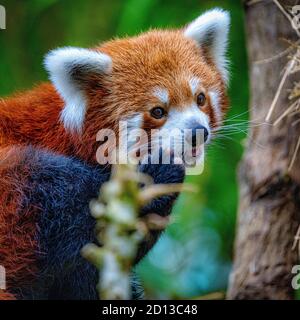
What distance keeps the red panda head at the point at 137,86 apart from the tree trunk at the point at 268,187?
20 cm

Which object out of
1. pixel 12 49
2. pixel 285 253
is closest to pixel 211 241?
pixel 285 253

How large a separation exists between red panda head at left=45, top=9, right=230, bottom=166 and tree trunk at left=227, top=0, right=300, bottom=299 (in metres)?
0.20

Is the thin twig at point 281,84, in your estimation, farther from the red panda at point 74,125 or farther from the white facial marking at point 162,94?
the white facial marking at point 162,94

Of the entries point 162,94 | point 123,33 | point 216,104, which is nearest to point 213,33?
point 216,104

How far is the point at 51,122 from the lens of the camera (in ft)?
8.30

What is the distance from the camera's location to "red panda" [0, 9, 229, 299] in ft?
7.80

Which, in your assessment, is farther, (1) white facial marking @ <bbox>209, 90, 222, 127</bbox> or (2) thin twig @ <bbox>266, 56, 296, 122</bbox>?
(1) white facial marking @ <bbox>209, 90, 222, 127</bbox>

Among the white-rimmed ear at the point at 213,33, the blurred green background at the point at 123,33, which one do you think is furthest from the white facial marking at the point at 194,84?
the blurred green background at the point at 123,33

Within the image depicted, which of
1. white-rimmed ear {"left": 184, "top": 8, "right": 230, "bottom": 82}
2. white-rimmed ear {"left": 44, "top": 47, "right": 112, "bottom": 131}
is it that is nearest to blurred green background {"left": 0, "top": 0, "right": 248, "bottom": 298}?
white-rimmed ear {"left": 184, "top": 8, "right": 230, "bottom": 82}

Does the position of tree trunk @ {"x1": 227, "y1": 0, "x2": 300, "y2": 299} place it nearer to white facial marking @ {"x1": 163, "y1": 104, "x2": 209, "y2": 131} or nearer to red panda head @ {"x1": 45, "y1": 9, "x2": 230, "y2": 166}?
red panda head @ {"x1": 45, "y1": 9, "x2": 230, "y2": 166}

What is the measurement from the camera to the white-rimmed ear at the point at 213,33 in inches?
106

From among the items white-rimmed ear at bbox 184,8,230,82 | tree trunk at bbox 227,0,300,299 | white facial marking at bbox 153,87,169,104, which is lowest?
tree trunk at bbox 227,0,300,299

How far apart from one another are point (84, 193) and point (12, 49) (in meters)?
1.13
